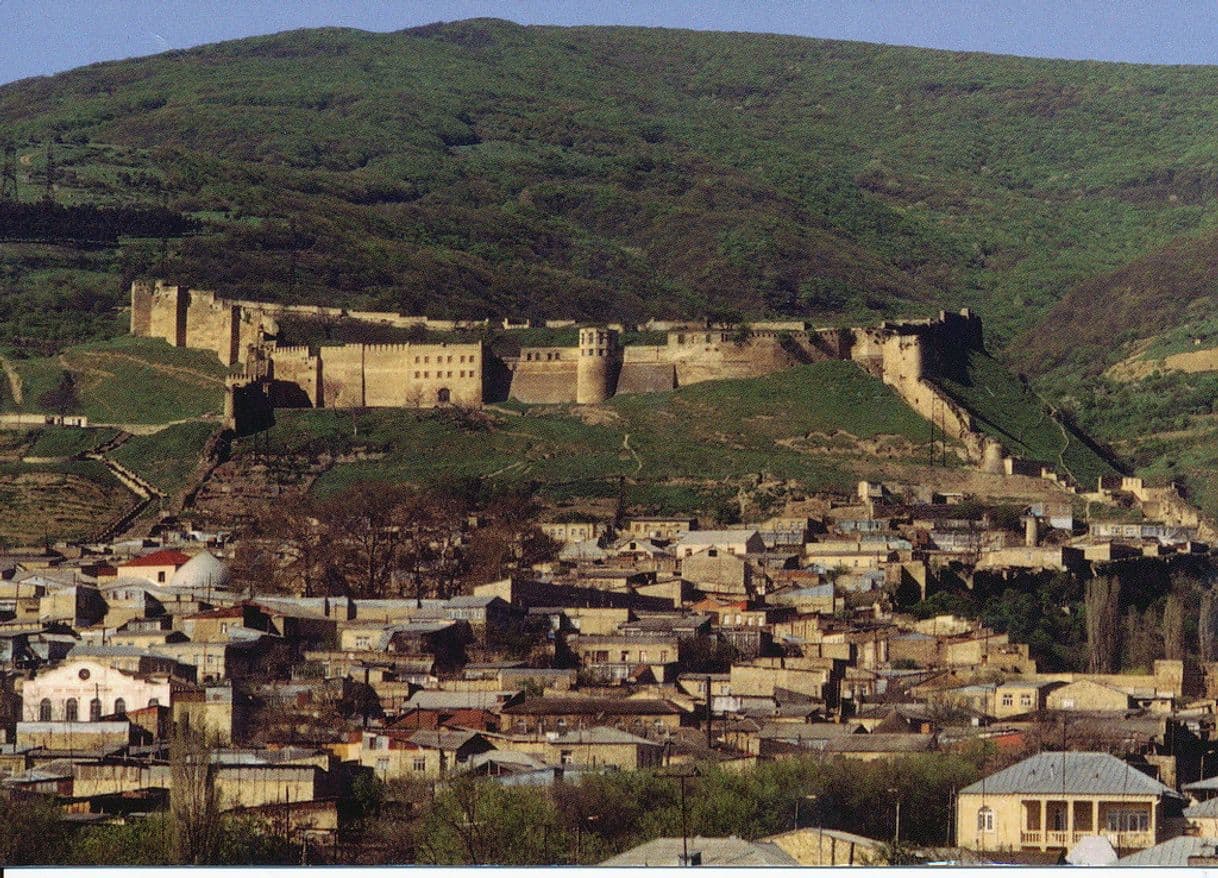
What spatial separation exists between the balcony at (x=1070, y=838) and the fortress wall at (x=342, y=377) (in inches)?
2659

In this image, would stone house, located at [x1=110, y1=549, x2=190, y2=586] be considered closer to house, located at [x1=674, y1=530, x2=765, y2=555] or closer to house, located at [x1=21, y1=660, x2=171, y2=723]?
house, located at [x1=674, y1=530, x2=765, y2=555]

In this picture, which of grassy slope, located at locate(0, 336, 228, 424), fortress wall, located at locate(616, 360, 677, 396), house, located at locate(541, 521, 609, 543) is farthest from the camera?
fortress wall, located at locate(616, 360, 677, 396)

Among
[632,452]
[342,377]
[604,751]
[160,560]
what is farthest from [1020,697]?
[342,377]

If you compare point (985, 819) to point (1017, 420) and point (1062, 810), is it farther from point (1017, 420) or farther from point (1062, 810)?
point (1017, 420)

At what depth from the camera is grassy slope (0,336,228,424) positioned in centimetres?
11400

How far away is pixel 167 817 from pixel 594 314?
344ft

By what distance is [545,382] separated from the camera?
11656 cm

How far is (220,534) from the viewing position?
93.1 meters

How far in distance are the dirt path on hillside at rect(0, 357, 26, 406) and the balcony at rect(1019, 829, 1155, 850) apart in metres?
72.3

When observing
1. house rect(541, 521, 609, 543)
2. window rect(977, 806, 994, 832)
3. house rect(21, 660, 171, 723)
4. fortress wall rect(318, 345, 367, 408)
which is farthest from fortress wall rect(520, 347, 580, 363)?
window rect(977, 806, 994, 832)

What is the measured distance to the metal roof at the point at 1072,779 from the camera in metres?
48.5

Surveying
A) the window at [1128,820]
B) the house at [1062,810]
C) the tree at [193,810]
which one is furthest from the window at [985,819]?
the tree at [193,810]

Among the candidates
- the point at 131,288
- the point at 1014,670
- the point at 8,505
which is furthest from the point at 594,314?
the point at 1014,670

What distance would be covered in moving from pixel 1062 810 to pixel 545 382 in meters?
69.4
